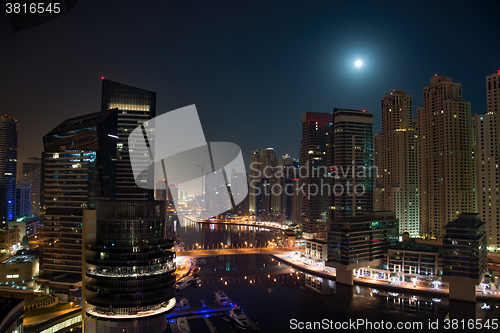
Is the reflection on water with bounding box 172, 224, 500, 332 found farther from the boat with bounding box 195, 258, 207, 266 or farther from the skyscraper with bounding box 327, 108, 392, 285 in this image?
the skyscraper with bounding box 327, 108, 392, 285

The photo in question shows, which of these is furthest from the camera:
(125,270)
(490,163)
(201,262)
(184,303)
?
(201,262)

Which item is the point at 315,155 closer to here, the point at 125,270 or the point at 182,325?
the point at 182,325

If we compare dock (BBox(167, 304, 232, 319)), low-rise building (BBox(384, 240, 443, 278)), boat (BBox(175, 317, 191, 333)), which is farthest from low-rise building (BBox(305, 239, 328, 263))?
boat (BBox(175, 317, 191, 333))

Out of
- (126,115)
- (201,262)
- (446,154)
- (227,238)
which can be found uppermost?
(126,115)

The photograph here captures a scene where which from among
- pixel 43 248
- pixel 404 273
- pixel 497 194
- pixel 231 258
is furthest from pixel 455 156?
pixel 43 248

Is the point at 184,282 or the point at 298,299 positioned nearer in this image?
the point at 298,299

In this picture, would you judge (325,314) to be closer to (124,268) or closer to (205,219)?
(124,268)

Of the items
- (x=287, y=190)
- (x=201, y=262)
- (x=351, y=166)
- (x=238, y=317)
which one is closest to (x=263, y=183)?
(x=287, y=190)

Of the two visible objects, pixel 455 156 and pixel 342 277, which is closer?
pixel 342 277
